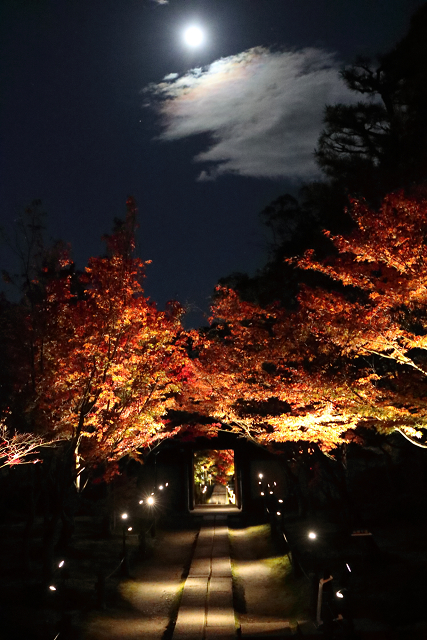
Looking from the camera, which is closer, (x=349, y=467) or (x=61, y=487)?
(x=61, y=487)

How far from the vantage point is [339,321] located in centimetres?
1141

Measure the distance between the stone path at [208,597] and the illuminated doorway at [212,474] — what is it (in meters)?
17.1

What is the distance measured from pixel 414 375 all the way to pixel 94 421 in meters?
9.65

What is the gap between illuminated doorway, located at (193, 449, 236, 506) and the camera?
40.0 m

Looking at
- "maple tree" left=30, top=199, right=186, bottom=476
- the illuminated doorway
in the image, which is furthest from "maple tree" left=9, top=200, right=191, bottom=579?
the illuminated doorway

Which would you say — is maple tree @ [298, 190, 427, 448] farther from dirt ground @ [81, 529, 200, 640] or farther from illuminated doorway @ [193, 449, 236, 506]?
illuminated doorway @ [193, 449, 236, 506]

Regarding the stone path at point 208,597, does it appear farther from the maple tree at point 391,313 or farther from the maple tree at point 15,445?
the maple tree at point 391,313

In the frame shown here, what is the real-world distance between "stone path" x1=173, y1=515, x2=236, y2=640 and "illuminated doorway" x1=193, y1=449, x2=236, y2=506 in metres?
17.1

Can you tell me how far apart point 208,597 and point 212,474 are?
3027 cm

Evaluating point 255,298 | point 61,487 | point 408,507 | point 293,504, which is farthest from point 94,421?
point 293,504

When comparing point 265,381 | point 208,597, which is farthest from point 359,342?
point 208,597

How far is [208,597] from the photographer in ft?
45.2

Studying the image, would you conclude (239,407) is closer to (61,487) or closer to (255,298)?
(255,298)

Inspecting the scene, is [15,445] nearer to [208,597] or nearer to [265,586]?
[208,597]
